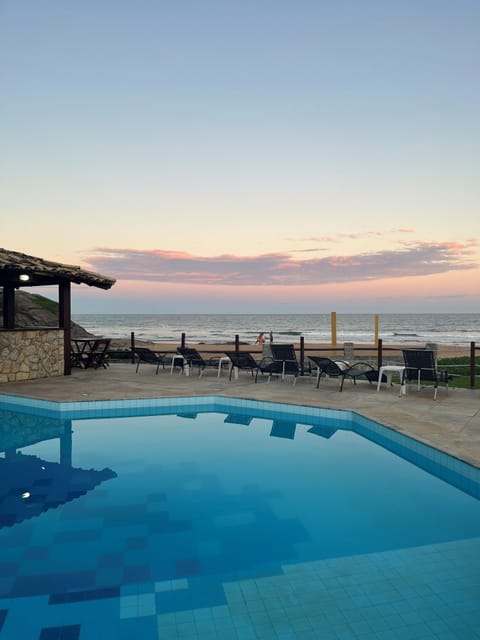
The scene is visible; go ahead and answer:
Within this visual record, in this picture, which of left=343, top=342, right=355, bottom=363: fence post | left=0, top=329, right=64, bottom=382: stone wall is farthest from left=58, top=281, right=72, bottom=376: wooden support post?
left=343, top=342, right=355, bottom=363: fence post

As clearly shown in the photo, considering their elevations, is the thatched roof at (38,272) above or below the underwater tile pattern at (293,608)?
above

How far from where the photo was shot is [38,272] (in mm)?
10695

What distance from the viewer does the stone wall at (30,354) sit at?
10945 mm

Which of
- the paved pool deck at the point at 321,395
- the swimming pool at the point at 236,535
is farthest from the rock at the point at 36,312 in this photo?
the swimming pool at the point at 236,535

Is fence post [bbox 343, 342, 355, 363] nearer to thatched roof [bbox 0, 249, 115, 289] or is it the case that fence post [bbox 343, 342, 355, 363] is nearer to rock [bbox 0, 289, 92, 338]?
thatched roof [bbox 0, 249, 115, 289]

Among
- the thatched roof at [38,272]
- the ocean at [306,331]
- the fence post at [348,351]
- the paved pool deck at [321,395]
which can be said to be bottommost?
the ocean at [306,331]

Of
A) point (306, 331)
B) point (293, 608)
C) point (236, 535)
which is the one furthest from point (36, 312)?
point (306, 331)

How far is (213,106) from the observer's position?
1452 centimetres

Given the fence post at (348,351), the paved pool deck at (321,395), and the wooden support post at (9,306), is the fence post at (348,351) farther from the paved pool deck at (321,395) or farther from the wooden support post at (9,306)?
the wooden support post at (9,306)

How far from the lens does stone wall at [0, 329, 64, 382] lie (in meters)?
10.9

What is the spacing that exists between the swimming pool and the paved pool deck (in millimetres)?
429

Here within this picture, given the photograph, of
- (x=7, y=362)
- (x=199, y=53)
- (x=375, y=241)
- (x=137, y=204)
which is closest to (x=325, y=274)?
(x=375, y=241)

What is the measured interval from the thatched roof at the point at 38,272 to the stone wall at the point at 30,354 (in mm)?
1367

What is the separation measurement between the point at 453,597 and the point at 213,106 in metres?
14.4
